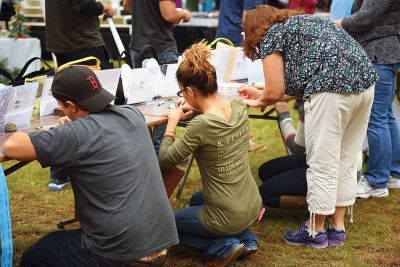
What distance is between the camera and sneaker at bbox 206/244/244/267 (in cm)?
311

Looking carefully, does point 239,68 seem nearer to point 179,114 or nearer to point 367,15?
point 367,15

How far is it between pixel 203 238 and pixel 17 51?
5095mm

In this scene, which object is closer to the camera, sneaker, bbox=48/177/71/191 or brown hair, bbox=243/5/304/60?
brown hair, bbox=243/5/304/60

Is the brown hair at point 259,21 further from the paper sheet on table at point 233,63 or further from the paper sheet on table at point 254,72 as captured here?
the paper sheet on table at point 254,72

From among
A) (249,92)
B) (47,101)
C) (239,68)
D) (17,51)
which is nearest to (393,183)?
(239,68)

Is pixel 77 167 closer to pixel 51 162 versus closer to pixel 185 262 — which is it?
pixel 51 162

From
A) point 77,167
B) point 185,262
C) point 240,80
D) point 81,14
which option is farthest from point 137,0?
point 77,167

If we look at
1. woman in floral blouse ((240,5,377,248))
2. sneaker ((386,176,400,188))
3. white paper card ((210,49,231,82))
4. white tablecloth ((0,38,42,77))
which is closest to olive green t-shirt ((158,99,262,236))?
woman in floral blouse ((240,5,377,248))

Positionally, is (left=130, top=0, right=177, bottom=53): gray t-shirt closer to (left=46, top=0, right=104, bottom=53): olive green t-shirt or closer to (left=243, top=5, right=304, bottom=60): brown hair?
(left=46, top=0, right=104, bottom=53): olive green t-shirt

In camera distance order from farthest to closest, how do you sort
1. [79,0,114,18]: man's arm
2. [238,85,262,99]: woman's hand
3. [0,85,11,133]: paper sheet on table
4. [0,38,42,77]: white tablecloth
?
[0,38,42,77]: white tablecloth
[79,0,114,18]: man's arm
[238,85,262,99]: woman's hand
[0,85,11,133]: paper sheet on table

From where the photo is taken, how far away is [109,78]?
332 cm

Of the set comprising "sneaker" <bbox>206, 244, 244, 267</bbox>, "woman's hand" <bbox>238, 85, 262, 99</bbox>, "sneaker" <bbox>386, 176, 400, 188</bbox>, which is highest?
"woman's hand" <bbox>238, 85, 262, 99</bbox>

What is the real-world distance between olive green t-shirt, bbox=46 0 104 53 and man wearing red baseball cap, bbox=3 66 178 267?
2.00 meters

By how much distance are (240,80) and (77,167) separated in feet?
6.96
